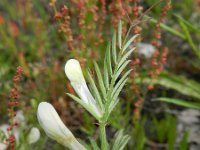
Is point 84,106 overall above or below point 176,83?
above

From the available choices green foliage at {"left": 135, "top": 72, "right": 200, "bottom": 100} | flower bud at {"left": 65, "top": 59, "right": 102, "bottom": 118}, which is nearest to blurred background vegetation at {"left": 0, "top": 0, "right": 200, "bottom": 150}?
green foliage at {"left": 135, "top": 72, "right": 200, "bottom": 100}

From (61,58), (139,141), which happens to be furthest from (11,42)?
(139,141)

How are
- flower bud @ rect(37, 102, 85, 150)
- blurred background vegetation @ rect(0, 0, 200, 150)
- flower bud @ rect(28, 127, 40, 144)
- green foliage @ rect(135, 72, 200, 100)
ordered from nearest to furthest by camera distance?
flower bud @ rect(37, 102, 85, 150), flower bud @ rect(28, 127, 40, 144), blurred background vegetation @ rect(0, 0, 200, 150), green foliage @ rect(135, 72, 200, 100)

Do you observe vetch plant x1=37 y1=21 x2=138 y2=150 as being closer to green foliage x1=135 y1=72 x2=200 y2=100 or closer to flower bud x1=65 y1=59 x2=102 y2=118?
flower bud x1=65 y1=59 x2=102 y2=118

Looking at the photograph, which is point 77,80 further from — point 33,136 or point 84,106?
point 33,136

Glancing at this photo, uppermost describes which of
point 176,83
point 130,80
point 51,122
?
point 51,122

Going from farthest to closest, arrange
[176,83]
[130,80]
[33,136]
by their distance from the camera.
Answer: [176,83]
[130,80]
[33,136]

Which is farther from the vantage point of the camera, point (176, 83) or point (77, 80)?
point (176, 83)

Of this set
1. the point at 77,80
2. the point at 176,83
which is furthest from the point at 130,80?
the point at 77,80

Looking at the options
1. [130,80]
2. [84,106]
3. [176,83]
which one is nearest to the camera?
[84,106]

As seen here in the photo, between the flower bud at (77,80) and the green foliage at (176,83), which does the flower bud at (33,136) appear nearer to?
the flower bud at (77,80)
